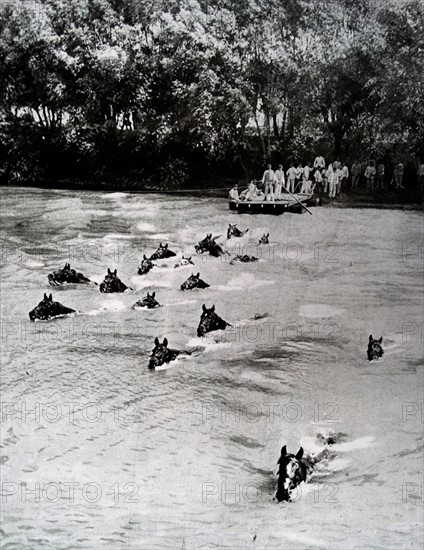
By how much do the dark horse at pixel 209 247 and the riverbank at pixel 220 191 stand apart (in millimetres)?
309

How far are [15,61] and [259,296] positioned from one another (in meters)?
2.25

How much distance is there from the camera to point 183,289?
420cm

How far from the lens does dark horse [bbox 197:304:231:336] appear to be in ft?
13.3

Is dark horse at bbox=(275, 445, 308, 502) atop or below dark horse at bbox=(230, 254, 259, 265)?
below

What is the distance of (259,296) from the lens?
13.7ft

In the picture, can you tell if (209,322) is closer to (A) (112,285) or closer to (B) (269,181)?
(A) (112,285)

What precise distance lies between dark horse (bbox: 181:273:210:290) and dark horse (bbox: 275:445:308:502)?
1.18 metres

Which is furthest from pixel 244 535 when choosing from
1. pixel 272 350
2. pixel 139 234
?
pixel 139 234

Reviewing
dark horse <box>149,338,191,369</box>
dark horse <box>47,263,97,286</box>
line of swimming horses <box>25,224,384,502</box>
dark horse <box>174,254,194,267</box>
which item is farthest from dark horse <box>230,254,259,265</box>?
dark horse <box>47,263,97,286</box>

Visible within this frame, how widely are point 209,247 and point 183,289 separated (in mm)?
329

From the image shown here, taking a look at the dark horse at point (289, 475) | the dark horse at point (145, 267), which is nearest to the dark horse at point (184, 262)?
the dark horse at point (145, 267)

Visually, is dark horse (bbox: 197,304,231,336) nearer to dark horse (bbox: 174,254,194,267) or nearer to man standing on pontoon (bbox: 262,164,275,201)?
dark horse (bbox: 174,254,194,267)

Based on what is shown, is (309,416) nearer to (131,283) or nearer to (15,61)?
(131,283)

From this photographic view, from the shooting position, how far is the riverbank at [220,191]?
4.36 meters
